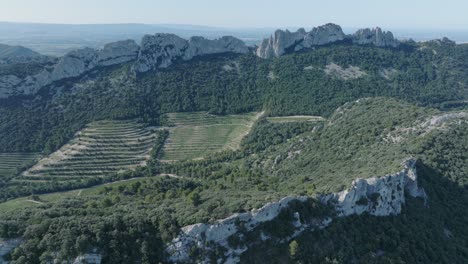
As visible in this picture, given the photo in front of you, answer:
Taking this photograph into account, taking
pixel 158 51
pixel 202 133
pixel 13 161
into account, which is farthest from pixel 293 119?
pixel 13 161

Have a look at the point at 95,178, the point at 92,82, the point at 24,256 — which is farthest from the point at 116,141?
the point at 24,256

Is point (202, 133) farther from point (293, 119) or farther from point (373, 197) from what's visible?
point (373, 197)

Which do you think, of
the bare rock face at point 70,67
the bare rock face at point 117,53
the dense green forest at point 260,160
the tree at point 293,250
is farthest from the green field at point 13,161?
the tree at point 293,250

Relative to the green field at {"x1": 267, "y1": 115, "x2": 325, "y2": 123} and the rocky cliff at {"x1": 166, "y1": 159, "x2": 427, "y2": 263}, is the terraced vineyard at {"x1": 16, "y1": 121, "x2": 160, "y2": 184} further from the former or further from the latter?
the rocky cliff at {"x1": 166, "y1": 159, "x2": 427, "y2": 263}

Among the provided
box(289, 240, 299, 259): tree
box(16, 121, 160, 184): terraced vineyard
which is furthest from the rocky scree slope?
box(289, 240, 299, 259): tree

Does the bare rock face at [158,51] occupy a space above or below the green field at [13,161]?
above

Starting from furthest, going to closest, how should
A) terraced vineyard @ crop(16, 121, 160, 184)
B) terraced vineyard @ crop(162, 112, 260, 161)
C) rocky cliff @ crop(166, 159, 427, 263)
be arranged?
terraced vineyard @ crop(162, 112, 260, 161), terraced vineyard @ crop(16, 121, 160, 184), rocky cliff @ crop(166, 159, 427, 263)

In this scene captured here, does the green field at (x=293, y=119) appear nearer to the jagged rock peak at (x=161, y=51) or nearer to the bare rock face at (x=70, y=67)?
the jagged rock peak at (x=161, y=51)
